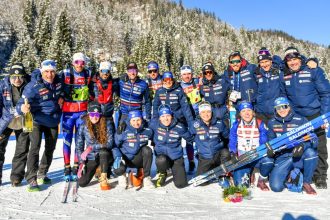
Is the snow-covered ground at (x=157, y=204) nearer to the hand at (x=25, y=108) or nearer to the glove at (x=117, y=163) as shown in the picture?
the glove at (x=117, y=163)

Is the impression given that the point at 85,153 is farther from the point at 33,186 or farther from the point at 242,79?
the point at 242,79

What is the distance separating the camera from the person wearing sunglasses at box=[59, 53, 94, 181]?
235 inches

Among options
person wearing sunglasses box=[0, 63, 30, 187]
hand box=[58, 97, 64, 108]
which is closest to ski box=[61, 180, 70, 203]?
person wearing sunglasses box=[0, 63, 30, 187]

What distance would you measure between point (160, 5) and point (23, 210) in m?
181

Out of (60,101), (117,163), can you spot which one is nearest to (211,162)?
(117,163)

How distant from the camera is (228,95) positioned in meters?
6.72

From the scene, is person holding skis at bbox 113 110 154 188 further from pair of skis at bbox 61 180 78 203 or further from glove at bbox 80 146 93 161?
pair of skis at bbox 61 180 78 203

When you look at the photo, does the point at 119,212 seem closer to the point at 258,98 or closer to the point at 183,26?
the point at 258,98

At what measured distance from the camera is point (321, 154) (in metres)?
5.56

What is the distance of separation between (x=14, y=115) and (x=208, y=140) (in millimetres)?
3358

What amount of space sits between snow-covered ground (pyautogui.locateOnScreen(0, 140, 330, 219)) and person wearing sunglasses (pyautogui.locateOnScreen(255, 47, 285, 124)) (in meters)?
1.50

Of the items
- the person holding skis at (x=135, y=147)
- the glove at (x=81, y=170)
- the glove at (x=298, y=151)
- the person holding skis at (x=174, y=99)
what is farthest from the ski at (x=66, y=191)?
the glove at (x=298, y=151)

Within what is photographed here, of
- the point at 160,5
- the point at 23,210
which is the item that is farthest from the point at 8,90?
the point at 160,5

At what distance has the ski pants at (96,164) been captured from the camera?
18.2 ft
